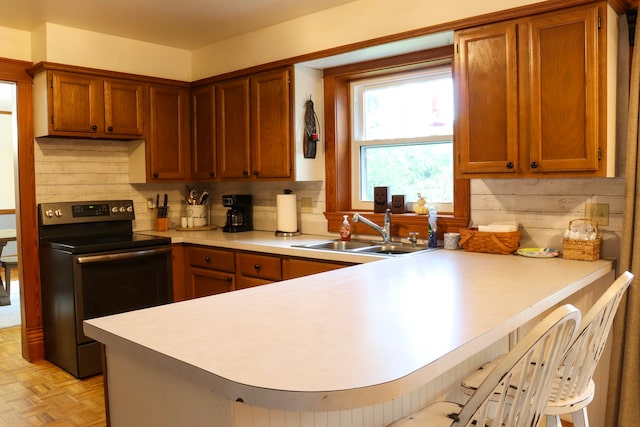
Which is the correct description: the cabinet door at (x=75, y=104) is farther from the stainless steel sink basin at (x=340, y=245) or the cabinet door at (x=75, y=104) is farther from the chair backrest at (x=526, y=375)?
the chair backrest at (x=526, y=375)

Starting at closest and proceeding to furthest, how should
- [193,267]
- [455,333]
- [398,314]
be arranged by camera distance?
[455,333]
[398,314]
[193,267]

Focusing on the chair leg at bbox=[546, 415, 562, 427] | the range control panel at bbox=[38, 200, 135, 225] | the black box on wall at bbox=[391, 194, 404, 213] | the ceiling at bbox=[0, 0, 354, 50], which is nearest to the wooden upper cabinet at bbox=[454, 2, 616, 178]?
the black box on wall at bbox=[391, 194, 404, 213]

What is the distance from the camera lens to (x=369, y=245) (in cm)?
342

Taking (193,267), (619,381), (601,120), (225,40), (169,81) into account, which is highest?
(225,40)

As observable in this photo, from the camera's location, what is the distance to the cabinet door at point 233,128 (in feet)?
12.9

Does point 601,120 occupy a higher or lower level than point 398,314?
higher

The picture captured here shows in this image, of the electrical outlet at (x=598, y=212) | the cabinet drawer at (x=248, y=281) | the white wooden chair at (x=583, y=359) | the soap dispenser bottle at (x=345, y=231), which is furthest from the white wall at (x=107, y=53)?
the white wooden chair at (x=583, y=359)

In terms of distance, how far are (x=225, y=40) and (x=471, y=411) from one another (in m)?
3.69

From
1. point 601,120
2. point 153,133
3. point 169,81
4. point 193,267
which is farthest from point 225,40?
point 601,120

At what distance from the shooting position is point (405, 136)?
354cm

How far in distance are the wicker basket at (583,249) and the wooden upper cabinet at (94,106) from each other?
3.02 metres

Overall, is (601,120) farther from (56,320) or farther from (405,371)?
(56,320)

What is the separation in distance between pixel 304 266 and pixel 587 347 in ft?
6.04

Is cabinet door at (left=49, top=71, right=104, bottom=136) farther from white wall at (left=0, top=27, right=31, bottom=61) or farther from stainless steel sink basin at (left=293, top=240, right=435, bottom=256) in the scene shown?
stainless steel sink basin at (left=293, top=240, right=435, bottom=256)
